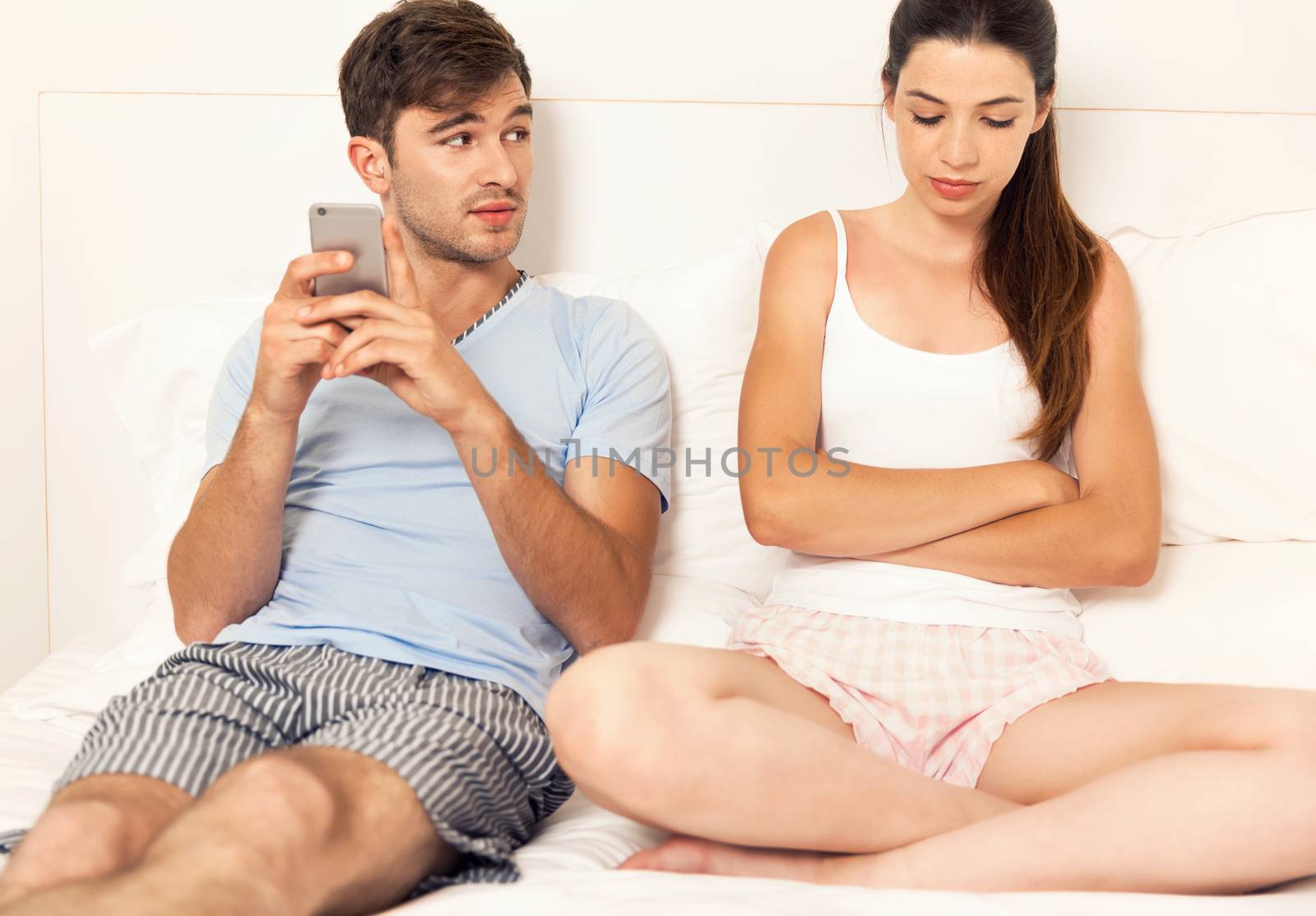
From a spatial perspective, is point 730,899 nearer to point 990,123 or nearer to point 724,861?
point 724,861

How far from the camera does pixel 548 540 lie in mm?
1294

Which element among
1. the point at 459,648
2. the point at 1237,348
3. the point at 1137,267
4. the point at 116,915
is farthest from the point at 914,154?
the point at 116,915

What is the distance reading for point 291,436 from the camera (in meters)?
1.33

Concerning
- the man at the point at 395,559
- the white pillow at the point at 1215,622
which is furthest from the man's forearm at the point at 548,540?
the white pillow at the point at 1215,622

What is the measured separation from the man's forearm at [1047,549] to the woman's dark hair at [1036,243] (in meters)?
0.14

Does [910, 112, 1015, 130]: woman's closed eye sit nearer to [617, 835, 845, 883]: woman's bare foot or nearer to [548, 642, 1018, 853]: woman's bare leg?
[548, 642, 1018, 853]: woman's bare leg

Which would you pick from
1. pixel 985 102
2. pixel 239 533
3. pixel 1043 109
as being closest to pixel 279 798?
pixel 239 533

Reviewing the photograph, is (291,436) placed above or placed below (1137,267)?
below

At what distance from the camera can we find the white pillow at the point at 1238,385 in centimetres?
160

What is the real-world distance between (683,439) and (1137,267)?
27.4 inches

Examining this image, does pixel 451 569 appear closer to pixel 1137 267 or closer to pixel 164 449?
pixel 164 449

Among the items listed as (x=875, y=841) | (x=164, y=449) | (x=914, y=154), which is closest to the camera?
(x=875, y=841)

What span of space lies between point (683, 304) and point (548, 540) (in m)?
0.54

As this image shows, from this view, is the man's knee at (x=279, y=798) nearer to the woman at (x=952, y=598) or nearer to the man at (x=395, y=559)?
the man at (x=395, y=559)
